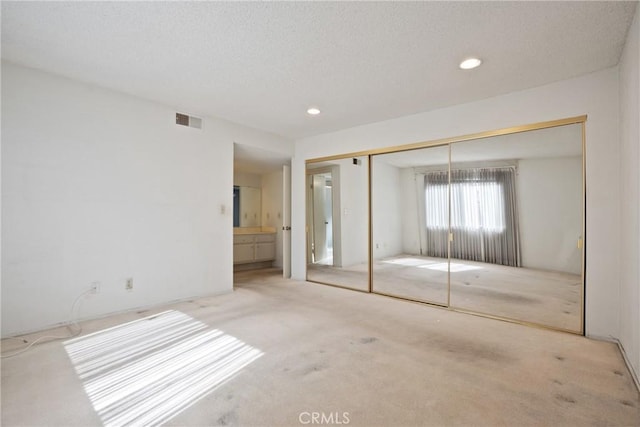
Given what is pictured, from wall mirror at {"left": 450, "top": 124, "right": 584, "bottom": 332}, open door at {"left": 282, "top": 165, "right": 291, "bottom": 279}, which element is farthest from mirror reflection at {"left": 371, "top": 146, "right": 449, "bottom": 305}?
open door at {"left": 282, "top": 165, "right": 291, "bottom": 279}

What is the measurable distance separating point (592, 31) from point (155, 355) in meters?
4.26

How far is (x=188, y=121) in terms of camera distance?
13.1 ft

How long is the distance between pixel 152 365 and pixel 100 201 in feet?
6.61

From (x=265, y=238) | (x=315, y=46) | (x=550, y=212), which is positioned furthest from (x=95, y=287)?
(x=550, y=212)

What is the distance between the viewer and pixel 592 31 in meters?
2.19

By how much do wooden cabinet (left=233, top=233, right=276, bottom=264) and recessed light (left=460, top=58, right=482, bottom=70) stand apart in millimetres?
4769

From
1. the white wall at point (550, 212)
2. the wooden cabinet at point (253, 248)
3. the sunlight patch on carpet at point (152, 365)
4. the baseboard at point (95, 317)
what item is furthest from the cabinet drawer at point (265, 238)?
the white wall at point (550, 212)

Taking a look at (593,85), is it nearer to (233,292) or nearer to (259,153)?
(259,153)

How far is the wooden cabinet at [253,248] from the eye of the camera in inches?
234

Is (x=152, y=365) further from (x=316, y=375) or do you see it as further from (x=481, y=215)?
(x=481, y=215)

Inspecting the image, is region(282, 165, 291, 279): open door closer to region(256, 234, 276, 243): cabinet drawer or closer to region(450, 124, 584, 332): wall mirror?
region(256, 234, 276, 243): cabinet drawer

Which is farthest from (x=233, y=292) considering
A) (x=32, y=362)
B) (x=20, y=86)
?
(x=20, y=86)

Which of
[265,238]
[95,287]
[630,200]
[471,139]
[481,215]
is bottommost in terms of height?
[95,287]

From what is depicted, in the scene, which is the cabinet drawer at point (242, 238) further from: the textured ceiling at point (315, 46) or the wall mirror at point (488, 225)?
the textured ceiling at point (315, 46)
